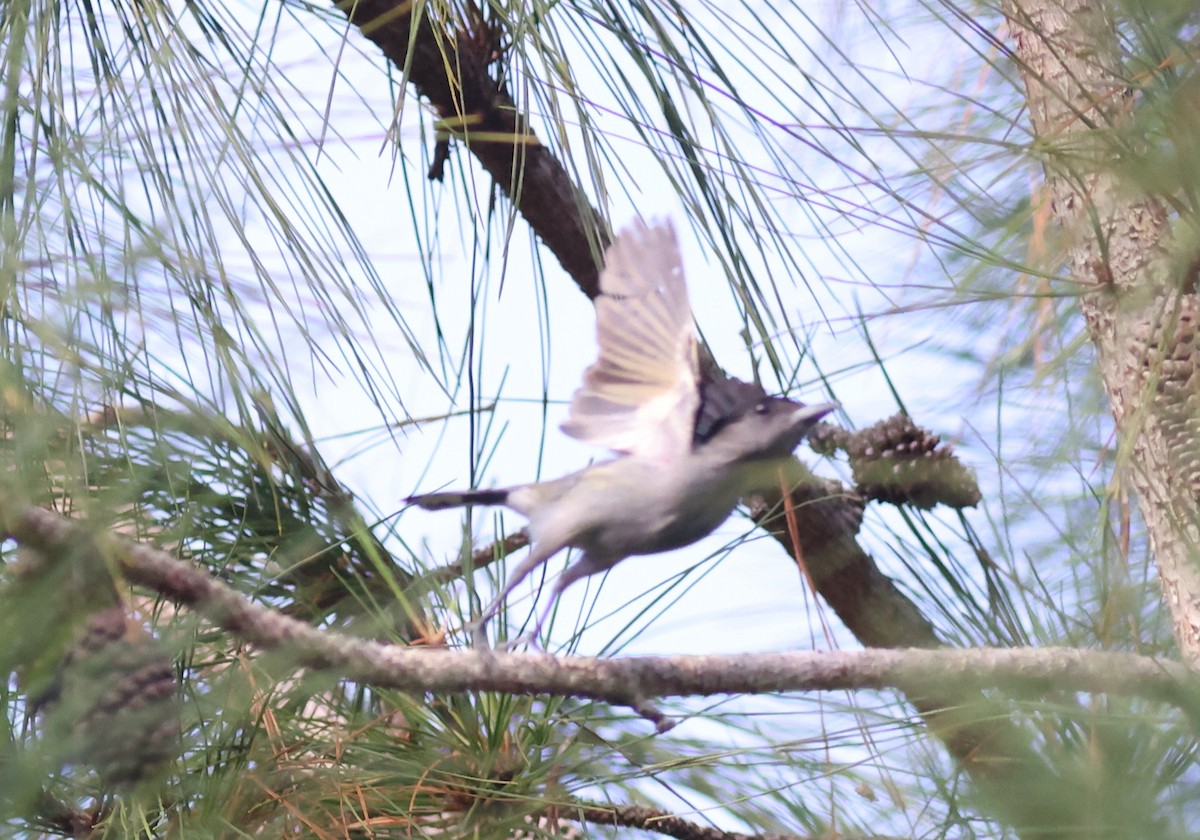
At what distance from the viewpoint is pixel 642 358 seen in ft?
3.11

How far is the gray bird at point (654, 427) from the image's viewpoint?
0.91 meters

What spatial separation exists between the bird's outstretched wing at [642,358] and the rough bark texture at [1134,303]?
0.27m

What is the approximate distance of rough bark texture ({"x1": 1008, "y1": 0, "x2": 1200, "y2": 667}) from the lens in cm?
82

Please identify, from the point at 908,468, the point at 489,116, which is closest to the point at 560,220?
the point at 489,116

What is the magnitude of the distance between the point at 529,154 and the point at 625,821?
607 mm

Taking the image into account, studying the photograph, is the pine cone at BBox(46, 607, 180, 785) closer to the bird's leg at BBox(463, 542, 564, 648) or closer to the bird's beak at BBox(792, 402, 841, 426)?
the bird's leg at BBox(463, 542, 564, 648)

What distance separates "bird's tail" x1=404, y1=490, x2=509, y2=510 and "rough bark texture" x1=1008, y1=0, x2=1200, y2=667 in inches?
19.8

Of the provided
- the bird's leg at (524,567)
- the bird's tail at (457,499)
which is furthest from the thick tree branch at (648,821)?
the bird's tail at (457,499)

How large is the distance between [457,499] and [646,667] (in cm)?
40

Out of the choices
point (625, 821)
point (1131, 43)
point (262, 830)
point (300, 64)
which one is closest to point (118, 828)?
point (262, 830)

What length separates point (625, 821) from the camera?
1056 millimetres

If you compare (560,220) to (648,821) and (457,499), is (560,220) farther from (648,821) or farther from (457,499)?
(648,821)

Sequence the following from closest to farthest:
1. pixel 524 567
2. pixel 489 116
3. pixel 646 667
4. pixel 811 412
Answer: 1. pixel 646 667
2. pixel 811 412
3. pixel 524 567
4. pixel 489 116

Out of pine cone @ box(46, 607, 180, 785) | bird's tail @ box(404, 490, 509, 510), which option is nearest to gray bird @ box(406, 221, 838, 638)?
bird's tail @ box(404, 490, 509, 510)
